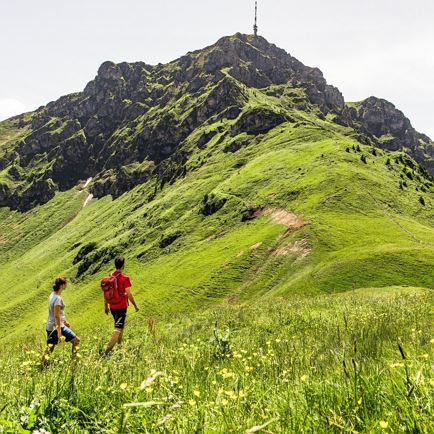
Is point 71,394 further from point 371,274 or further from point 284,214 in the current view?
point 284,214

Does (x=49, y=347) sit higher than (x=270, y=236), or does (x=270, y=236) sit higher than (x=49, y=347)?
(x=49, y=347)

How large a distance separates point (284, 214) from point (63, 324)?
8810cm

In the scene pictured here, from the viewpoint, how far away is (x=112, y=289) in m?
15.8

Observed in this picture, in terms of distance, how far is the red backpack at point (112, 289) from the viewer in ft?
51.3

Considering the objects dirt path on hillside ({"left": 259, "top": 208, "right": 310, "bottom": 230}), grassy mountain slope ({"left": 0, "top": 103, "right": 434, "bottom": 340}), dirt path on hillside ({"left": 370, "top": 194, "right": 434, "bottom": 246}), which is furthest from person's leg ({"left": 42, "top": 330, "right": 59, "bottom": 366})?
dirt path on hillside ({"left": 259, "top": 208, "right": 310, "bottom": 230})

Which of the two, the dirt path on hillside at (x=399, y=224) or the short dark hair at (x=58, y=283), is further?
the dirt path on hillside at (x=399, y=224)

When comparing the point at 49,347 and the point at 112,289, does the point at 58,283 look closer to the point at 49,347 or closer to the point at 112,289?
the point at 112,289

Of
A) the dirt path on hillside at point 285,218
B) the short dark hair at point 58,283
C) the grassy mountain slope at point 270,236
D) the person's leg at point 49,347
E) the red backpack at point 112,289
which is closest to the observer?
the person's leg at point 49,347

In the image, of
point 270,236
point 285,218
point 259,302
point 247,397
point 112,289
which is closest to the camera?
point 247,397

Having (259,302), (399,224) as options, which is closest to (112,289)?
(259,302)

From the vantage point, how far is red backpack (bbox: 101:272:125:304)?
1565cm

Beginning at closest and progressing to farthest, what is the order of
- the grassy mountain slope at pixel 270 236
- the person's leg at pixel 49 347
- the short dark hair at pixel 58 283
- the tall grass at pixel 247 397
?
the tall grass at pixel 247 397
the person's leg at pixel 49 347
the short dark hair at pixel 58 283
the grassy mountain slope at pixel 270 236

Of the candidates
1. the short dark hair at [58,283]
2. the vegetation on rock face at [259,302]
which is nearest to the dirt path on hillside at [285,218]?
the vegetation on rock face at [259,302]

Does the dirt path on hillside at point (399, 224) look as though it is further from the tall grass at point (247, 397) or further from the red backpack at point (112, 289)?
the tall grass at point (247, 397)
